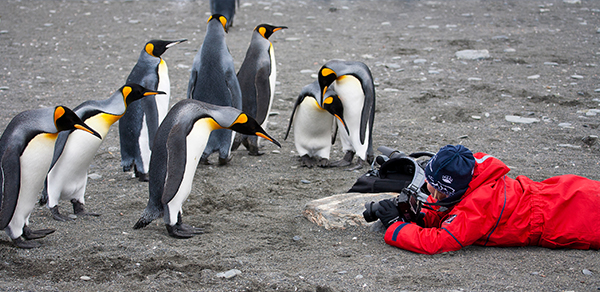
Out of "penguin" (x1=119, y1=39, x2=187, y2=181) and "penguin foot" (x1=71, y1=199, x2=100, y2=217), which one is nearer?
"penguin foot" (x1=71, y1=199, x2=100, y2=217)

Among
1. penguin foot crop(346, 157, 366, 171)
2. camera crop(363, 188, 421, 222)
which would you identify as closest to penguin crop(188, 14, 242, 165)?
penguin foot crop(346, 157, 366, 171)

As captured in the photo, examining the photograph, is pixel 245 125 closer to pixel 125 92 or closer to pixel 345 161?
pixel 125 92

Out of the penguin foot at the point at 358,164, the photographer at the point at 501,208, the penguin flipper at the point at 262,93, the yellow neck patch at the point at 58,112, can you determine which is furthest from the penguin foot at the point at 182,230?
the penguin flipper at the point at 262,93

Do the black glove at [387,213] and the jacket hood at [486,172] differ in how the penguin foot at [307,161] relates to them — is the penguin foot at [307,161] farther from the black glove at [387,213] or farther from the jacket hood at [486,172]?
the jacket hood at [486,172]

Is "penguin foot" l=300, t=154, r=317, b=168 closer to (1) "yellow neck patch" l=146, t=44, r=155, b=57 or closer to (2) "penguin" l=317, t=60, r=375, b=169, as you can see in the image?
(2) "penguin" l=317, t=60, r=375, b=169

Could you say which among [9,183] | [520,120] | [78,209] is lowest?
[520,120]

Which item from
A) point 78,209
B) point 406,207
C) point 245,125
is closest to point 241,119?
point 245,125

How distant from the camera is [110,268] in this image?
7.25 feet

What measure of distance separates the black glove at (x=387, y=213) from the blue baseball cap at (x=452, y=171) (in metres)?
0.26

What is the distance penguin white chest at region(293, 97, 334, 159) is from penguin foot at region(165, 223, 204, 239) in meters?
1.59

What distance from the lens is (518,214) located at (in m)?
2.18

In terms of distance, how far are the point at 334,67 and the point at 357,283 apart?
2180 millimetres

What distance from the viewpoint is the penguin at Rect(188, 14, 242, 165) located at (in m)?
4.02

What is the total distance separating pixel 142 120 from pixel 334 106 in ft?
4.53
